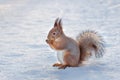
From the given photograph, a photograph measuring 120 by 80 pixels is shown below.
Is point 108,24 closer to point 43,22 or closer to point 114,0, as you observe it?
point 43,22

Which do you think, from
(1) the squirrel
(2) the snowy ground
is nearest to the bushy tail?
(1) the squirrel

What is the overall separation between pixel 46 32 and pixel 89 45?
7.09ft

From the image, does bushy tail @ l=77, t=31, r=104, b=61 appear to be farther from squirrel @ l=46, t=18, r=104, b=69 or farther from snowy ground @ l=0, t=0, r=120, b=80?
snowy ground @ l=0, t=0, r=120, b=80

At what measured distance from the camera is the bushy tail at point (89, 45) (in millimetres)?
4836

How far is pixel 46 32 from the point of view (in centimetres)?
695

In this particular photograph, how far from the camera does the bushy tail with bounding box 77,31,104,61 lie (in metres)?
A: 4.84

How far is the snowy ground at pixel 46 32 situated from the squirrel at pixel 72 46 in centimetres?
9

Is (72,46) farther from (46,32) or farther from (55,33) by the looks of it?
(46,32)

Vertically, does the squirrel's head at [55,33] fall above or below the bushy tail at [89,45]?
above

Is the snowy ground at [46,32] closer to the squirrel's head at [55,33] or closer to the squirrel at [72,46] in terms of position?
the squirrel at [72,46]

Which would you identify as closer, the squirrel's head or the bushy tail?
the squirrel's head

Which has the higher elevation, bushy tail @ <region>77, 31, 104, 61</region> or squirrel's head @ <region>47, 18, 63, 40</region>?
squirrel's head @ <region>47, 18, 63, 40</region>

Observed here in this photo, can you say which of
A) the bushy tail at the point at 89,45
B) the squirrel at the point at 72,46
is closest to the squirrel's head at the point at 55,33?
the squirrel at the point at 72,46

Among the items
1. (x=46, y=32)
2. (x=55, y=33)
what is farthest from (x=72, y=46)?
(x=46, y=32)
